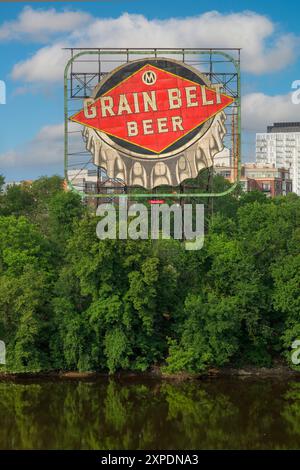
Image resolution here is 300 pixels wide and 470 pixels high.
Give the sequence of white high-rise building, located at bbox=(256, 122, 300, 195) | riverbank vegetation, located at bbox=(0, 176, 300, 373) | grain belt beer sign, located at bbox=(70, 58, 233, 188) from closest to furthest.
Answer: riverbank vegetation, located at bbox=(0, 176, 300, 373) < grain belt beer sign, located at bbox=(70, 58, 233, 188) < white high-rise building, located at bbox=(256, 122, 300, 195)

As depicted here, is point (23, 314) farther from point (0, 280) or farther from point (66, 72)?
point (66, 72)

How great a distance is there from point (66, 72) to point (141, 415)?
58.5ft

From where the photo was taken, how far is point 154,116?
124ft

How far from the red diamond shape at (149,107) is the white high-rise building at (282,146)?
12119 centimetres

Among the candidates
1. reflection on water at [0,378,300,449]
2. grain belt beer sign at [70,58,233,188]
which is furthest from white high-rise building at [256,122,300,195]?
reflection on water at [0,378,300,449]

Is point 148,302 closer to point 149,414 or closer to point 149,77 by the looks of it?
point 149,414

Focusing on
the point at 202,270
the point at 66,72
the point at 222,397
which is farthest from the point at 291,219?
the point at 66,72

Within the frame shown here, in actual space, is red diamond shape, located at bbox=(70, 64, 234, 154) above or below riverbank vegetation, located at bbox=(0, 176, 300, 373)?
above

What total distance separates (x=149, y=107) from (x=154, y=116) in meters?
0.52

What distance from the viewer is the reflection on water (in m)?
25.9

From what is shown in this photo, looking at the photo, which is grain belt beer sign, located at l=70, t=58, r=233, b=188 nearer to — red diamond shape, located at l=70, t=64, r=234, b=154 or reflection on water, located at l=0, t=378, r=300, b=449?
red diamond shape, located at l=70, t=64, r=234, b=154

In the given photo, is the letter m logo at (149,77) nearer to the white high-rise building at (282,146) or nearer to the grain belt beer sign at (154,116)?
the grain belt beer sign at (154,116)

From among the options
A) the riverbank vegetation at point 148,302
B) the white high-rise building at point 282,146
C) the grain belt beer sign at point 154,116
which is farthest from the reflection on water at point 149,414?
the white high-rise building at point 282,146

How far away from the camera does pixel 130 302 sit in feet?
112
